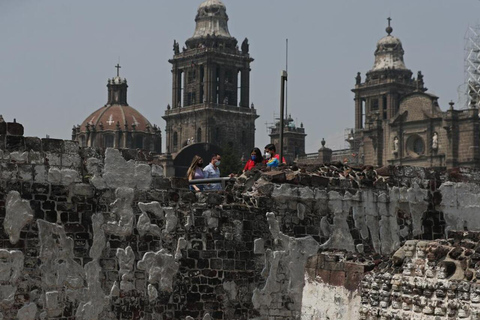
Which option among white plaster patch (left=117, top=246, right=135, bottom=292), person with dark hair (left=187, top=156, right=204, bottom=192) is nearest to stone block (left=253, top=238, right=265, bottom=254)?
person with dark hair (left=187, top=156, right=204, bottom=192)

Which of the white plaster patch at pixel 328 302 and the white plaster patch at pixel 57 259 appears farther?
the white plaster patch at pixel 57 259

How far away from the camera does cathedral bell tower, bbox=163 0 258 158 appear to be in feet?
339

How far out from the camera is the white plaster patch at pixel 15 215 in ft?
34.7

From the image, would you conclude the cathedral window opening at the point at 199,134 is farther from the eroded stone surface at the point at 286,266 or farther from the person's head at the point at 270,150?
the eroded stone surface at the point at 286,266

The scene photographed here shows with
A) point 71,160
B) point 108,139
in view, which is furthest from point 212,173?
point 108,139

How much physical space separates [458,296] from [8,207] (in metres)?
4.34

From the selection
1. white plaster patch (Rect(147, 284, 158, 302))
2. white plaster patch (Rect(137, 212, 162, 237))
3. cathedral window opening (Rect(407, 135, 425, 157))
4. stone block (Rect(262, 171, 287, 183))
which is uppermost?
cathedral window opening (Rect(407, 135, 425, 157))

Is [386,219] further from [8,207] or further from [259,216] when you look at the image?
[8,207]

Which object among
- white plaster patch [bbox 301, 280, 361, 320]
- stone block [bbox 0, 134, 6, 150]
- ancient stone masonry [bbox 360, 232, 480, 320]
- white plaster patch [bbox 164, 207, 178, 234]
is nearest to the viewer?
ancient stone masonry [bbox 360, 232, 480, 320]

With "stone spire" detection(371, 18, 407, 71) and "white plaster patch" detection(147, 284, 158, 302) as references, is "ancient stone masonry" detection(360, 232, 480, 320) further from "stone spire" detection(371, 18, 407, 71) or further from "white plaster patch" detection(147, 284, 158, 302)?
"stone spire" detection(371, 18, 407, 71)

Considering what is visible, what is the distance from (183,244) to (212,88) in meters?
91.7

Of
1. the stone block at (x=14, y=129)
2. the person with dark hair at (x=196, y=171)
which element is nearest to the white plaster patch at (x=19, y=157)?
the stone block at (x=14, y=129)

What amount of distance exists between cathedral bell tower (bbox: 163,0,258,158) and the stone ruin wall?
89957mm

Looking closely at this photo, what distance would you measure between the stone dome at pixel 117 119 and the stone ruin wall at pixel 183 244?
96.8 meters
